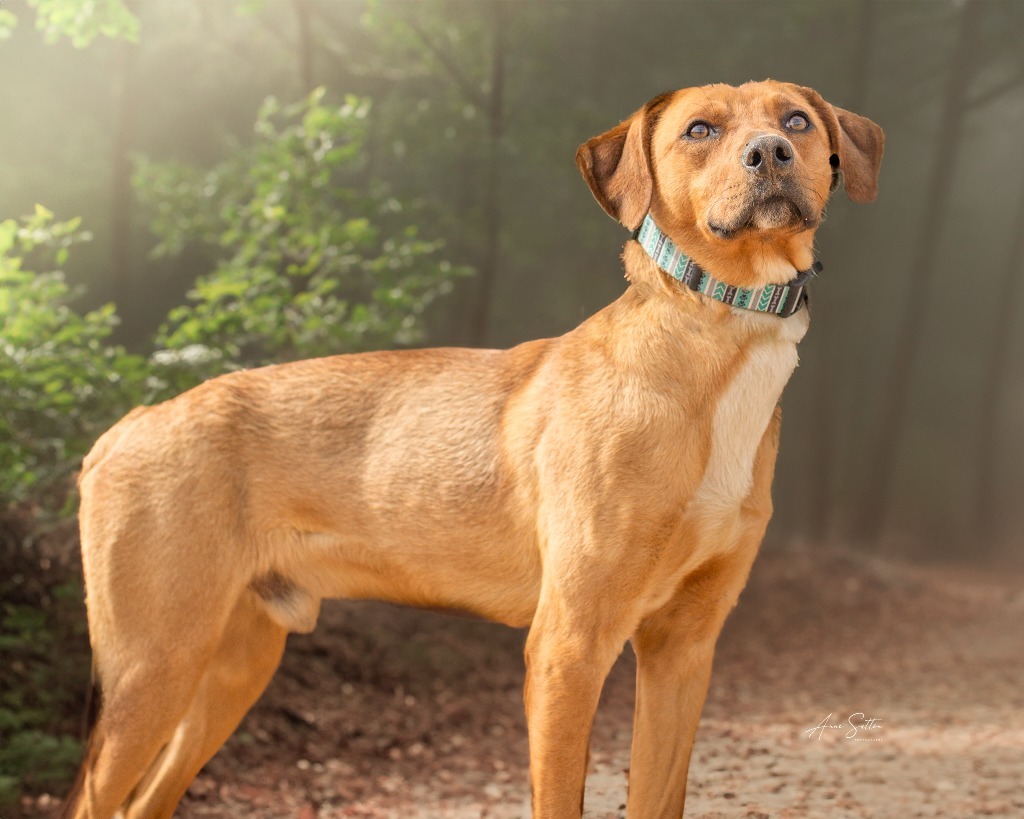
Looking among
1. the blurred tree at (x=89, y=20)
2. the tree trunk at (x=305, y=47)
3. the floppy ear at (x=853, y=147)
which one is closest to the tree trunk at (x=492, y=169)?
the tree trunk at (x=305, y=47)

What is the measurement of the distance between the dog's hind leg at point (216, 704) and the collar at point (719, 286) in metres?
1.82

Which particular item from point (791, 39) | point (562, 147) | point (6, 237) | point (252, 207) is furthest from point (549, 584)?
point (791, 39)

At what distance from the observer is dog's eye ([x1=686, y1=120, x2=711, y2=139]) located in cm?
303

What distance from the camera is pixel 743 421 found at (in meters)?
3.06

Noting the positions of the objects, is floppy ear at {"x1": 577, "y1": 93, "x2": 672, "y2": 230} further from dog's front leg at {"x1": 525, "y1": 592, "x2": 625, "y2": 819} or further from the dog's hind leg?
the dog's hind leg

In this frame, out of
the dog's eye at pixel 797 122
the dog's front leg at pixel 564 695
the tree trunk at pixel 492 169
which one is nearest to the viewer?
the dog's front leg at pixel 564 695

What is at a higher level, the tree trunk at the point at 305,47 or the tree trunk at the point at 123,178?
the tree trunk at the point at 305,47

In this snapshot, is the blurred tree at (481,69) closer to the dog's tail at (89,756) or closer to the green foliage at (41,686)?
the green foliage at (41,686)

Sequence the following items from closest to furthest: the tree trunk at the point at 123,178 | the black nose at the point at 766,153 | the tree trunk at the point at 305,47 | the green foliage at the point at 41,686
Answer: the black nose at the point at 766,153, the green foliage at the point at 41,686, the tree trunk at the point at 305,47, the tree trunk at the point at 123,178

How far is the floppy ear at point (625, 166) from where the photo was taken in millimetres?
3121

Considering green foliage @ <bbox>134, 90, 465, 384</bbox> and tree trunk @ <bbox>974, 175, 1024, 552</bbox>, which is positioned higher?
green foliage @ <bbox>134, 90, 465, 384</bbox>

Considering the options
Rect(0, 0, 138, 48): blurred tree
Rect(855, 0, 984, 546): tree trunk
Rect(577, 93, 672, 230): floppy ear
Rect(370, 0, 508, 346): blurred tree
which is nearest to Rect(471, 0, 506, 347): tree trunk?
Rect(370, 0, 508, 346): blurred tree

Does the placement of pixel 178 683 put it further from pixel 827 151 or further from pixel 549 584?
pixel 827 151

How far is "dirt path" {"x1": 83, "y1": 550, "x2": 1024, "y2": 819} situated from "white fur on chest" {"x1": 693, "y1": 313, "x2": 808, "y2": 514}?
187 centimetres
